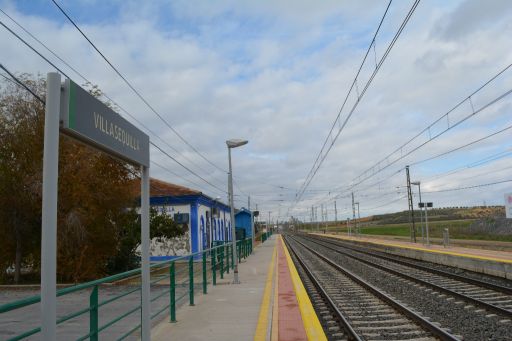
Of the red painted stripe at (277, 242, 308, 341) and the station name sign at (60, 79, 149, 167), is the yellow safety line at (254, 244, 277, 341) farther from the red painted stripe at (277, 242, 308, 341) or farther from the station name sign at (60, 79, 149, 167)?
the station name sign at (60, 79, 149, 167)

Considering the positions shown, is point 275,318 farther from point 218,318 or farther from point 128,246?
point 128,246

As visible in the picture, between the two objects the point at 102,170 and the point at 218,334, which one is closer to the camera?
the point at 218,334

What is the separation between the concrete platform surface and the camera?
7375 millimetres

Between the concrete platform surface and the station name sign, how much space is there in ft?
10.7

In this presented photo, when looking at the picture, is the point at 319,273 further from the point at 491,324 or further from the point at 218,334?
the point at 218,334

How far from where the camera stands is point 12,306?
353 centimetres

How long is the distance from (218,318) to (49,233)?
19.3 feet

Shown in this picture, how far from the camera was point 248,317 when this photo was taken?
882cm

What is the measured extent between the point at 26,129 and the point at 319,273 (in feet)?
41.3

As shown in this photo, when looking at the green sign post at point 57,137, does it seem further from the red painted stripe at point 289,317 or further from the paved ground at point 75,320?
the red painted stripe at point 289,317

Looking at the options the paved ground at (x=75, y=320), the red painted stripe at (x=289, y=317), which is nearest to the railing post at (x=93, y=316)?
the paved ground at (x=75, y=320)

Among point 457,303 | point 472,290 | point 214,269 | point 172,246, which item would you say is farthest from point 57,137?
point 172,246

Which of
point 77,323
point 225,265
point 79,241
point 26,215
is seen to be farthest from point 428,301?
point 26,215

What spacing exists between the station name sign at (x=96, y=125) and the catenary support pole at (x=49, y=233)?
17 centimetres
